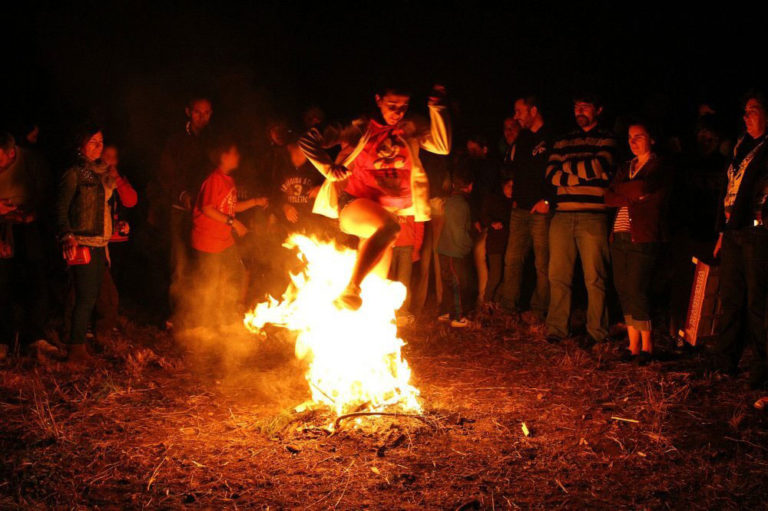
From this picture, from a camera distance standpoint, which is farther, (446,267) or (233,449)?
(446,267)

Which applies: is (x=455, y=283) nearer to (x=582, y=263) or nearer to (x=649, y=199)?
(x=582, y=263)

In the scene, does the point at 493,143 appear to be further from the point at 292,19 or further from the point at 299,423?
the point at 299,423

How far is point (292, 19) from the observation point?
1340 cm

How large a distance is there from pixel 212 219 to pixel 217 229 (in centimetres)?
13

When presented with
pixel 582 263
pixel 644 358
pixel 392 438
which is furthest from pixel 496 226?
pixel 392 438

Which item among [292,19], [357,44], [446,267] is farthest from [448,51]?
[446,267]

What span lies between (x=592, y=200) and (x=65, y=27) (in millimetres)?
9897

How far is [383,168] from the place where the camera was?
225 inches

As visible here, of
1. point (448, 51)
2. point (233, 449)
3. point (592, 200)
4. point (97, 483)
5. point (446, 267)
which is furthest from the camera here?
point (448, 51)

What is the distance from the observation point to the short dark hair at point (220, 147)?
725 cm

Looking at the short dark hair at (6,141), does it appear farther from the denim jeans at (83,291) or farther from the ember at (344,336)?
the ember at (344,336)

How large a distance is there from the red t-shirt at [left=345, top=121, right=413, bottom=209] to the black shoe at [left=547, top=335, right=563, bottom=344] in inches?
103

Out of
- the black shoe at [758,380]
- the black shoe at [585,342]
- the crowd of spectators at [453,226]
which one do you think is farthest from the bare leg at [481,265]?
the black shoe at [758,380]

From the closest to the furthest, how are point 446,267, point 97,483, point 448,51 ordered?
point 97,483 → point 446,267 → point 448,51
